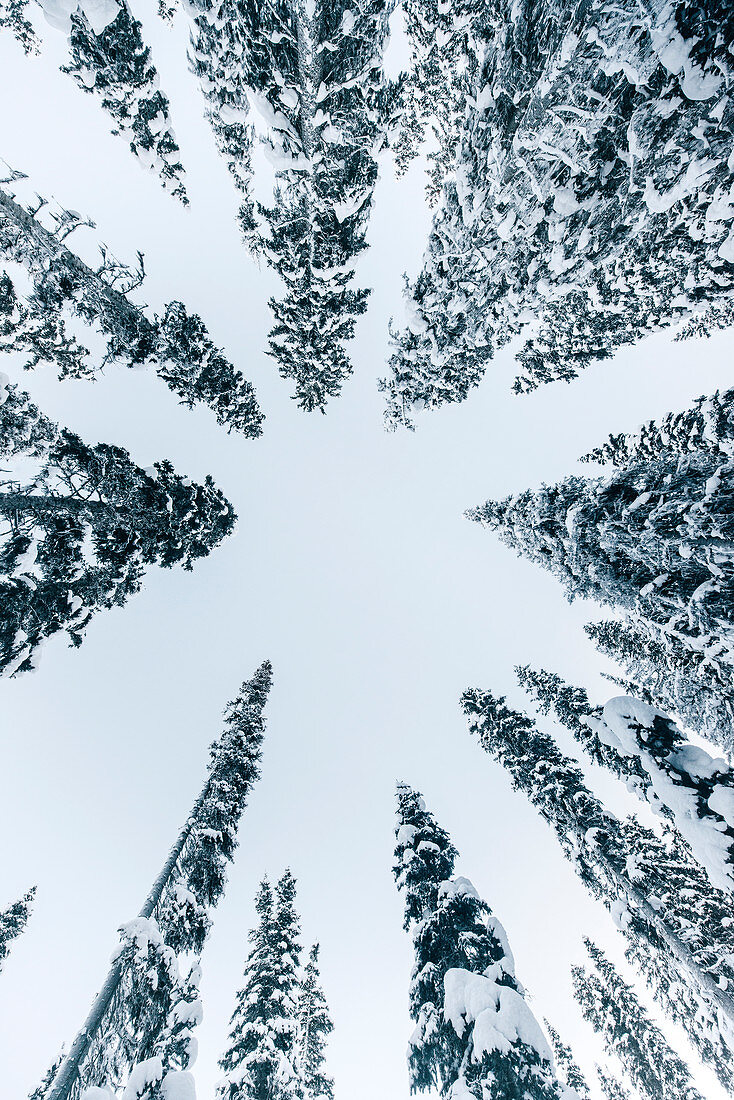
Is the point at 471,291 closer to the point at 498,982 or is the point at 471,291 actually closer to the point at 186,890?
the point at 498,982

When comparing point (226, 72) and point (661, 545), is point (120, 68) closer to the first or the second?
point (226, 72)

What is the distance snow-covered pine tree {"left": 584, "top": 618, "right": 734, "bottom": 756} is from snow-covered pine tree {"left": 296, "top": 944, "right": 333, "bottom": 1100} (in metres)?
14.9

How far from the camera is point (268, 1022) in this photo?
957cm

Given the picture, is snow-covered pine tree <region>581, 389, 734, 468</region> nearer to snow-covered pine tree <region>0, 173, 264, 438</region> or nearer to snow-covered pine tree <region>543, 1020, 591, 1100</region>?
snow-covered pine tree <region>0, 173, 264, 438</region>

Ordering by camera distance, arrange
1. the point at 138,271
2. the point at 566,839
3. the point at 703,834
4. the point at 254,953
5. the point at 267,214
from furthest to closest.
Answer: the point at 566,839, the point at 254,953, the point at 138,271, the point at 267,214, the point at 703,834

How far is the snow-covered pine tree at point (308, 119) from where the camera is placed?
680cm

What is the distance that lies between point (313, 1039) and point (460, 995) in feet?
38.2

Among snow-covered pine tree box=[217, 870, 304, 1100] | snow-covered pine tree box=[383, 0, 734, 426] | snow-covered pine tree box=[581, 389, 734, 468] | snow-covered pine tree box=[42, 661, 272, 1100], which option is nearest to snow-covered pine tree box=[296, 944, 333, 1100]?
snow-covered pine tree box=[217, 870, 304, 1100]

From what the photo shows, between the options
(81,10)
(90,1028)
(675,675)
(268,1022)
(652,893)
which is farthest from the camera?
(675,675)

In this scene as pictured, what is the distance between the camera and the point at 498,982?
25.8ft

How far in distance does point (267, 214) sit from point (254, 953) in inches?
774

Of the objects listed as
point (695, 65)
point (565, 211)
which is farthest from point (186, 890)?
point (565, 211)

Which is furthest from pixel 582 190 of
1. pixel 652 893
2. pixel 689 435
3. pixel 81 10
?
pixel 652 893

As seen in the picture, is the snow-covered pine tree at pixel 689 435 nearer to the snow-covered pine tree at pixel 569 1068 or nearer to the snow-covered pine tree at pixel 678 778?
the snow-covered pine tree at pixel 678 778
